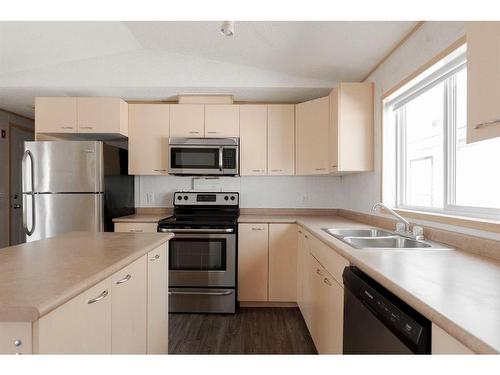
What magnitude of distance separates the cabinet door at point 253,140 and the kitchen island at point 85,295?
61.1 inches

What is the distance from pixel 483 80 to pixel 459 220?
0.76 m

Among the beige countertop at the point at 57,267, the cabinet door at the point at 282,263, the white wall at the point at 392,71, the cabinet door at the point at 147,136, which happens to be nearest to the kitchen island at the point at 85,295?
the beige countertop at the point at 57,267

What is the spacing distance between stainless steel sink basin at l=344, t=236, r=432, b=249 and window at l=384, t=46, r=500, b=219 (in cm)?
27

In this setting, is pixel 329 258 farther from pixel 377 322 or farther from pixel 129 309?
pixel 129 309

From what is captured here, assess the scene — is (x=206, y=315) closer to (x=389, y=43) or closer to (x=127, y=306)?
(x=127, y=306)

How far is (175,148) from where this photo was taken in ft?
10.1

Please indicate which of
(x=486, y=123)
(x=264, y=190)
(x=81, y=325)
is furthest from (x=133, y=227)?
(x=486, y=123)

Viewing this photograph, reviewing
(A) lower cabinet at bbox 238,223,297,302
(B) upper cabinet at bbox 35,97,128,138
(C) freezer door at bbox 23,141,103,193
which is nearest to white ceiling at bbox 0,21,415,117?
(B) upper cabinet at bbox 35,97,128,138

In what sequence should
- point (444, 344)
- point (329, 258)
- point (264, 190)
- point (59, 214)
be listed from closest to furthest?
point (444, 344) < point (329, 258) < point (59, 214) < point (264, 190)

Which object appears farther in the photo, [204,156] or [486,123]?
[204,156]

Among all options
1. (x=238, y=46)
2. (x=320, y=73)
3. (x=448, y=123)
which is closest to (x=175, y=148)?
(x=238, y=46)

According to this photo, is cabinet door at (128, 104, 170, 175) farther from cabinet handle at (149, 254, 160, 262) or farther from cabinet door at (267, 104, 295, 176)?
cabinet handle at (149, 254, 160, 262)

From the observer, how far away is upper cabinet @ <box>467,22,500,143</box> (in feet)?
3.14

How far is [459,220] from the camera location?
4.87 ft
